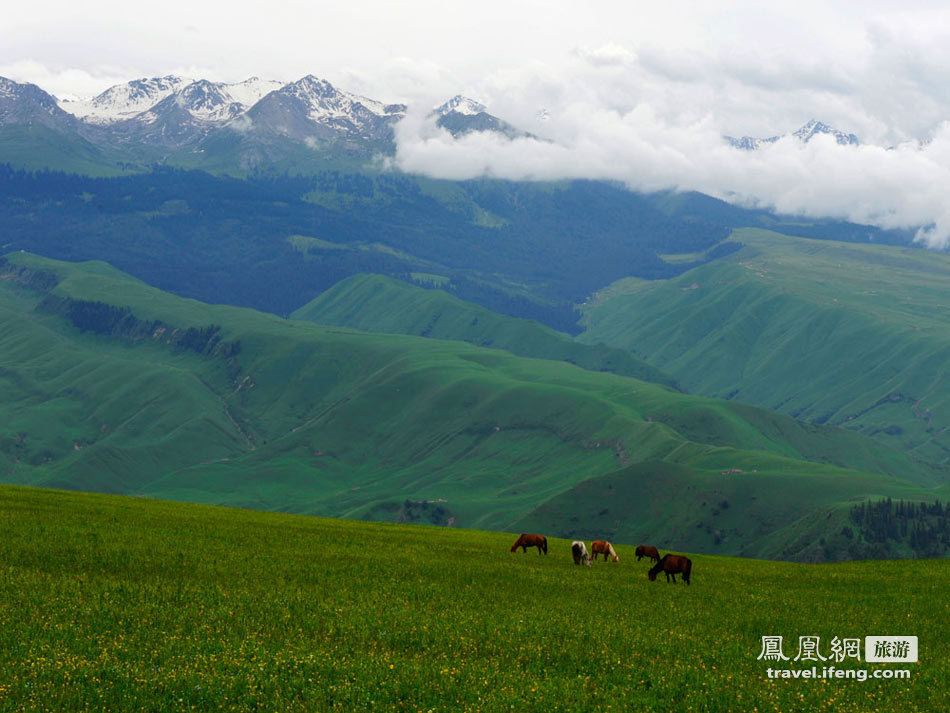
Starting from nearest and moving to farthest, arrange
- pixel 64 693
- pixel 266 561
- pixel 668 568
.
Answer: pixel 64 693
pixel 266 561
pixel 668 568

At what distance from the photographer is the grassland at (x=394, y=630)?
27.3m

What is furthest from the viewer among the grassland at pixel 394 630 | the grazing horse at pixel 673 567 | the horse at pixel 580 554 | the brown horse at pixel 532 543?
the brown horse at pixel 532 543

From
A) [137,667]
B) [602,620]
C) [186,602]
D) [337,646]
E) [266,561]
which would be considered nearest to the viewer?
[137,667]

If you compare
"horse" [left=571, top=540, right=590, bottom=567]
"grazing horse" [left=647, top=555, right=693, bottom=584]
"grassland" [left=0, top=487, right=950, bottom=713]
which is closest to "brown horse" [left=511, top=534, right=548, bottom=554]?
"horse" [left=571, top=540, right=590, bottom=567]

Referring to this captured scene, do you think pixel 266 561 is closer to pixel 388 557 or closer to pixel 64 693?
pixel 388 557

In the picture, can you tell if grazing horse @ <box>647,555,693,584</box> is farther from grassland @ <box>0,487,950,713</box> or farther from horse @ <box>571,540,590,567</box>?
horse @ <box>571,540,590,567</box>

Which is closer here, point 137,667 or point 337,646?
point 137,667

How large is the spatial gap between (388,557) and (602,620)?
20.2 m

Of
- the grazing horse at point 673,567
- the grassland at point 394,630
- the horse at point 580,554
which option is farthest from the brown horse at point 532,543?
the grazing horse at point 673,567

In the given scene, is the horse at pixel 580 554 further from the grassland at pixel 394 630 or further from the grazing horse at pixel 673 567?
the grazing horse at pixel 673 567

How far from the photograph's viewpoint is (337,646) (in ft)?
105

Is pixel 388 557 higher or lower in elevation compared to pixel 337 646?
lower

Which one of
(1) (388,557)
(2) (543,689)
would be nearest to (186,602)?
(2) (543,689)

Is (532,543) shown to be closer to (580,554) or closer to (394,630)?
(580,554)
